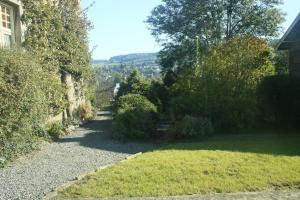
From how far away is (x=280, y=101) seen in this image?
1623 cm

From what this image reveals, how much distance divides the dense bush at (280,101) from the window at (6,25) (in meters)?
8.97

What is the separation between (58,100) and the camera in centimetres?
1686

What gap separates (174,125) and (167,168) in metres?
5.40

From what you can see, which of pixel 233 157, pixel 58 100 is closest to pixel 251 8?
pixel 58 100

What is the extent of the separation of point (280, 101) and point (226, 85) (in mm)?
2305

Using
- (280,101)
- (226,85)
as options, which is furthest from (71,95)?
(280,101)

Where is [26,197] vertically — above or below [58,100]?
below

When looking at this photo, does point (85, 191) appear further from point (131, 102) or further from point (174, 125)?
point (131, 102)

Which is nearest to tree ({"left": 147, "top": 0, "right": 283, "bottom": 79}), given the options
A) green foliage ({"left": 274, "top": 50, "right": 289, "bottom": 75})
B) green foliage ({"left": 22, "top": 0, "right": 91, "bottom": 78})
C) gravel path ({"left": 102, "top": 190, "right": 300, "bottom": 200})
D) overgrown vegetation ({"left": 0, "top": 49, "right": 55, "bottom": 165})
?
green foliage ({"left": 274, "top": 50, "right": 289, "bottom": 75})

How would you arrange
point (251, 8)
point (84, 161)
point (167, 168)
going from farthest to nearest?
point (251, 8) < point (84, 161) < point (167, 168)

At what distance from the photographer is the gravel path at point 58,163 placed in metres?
8.36

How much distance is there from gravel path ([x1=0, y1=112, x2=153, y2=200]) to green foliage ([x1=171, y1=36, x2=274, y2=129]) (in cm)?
284

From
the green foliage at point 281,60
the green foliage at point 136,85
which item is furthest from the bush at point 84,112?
the green foliage at point 281,60

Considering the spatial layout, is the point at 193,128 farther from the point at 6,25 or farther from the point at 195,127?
the point at 6,25
